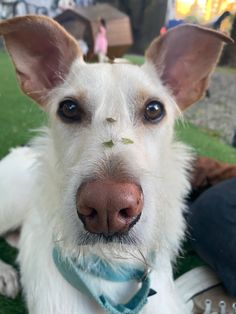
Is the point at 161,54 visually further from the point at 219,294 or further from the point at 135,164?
the point at 219,294

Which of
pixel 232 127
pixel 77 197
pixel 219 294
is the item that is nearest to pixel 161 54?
pixel 77 197

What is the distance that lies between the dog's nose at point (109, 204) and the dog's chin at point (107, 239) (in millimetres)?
58

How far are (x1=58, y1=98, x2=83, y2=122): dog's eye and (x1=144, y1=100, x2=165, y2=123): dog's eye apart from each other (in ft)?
1.03

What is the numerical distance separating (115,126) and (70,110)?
27 cm

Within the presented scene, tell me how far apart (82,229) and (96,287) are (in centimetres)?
52

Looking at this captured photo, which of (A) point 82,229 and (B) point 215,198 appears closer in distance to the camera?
(A) point 82,229

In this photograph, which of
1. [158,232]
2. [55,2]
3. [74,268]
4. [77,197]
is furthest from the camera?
[55,2]

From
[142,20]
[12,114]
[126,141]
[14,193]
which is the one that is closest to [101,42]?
[142,20]

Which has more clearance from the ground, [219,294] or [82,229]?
[82,229]

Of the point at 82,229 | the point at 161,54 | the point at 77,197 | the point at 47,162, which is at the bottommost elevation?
the point at 47,162

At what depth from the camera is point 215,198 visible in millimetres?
3057

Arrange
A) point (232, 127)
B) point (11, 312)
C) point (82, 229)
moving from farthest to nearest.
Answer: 1. point (232, 127)
2. point (11, 312)
3. point (82, 229)

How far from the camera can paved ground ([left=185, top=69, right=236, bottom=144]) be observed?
588 cm

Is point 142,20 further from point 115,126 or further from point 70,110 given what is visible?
point 115,126
